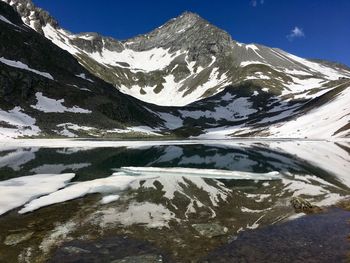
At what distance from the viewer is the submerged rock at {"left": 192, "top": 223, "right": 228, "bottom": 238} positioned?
57.3 feet

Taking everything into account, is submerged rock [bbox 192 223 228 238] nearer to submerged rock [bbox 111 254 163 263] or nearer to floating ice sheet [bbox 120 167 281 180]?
submerged rock [bbox 111 254 163 263]

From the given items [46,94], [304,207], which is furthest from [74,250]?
[46,94]

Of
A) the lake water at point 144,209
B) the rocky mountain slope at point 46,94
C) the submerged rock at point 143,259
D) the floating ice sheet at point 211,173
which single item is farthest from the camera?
the rocky mountain slope at point 46,94

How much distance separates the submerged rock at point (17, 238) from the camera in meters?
16.2

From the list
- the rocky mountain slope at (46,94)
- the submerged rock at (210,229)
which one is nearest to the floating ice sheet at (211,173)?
the submerged rock at (210,229)

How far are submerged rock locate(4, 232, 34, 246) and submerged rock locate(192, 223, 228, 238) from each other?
25.3ft

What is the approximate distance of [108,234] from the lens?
17.5 metres

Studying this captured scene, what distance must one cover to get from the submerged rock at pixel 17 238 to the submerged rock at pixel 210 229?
25.3 ft

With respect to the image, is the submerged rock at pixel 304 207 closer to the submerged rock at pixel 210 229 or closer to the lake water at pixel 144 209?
the lake water at pixel 144 209

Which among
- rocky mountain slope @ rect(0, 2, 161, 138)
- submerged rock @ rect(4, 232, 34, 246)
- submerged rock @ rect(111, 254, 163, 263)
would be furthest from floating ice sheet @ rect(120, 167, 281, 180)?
rocky mountain slope @ rect(0, 2, 161, 138)

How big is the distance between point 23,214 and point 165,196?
9.09 m

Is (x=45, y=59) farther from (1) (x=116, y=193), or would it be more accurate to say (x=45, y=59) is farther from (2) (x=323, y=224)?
(2) (x=323, y=224)

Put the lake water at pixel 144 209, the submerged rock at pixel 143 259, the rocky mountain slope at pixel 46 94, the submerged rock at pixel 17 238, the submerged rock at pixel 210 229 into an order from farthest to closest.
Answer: the rocky mountain slope at pixel 46 94 < the submerged rock at pixel 210 229 < the submerged rock at pixel 17 238 < the lake water at pixel 144 209 < the submerged rock at pixel 143 259

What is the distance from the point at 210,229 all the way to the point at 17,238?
8.75m
